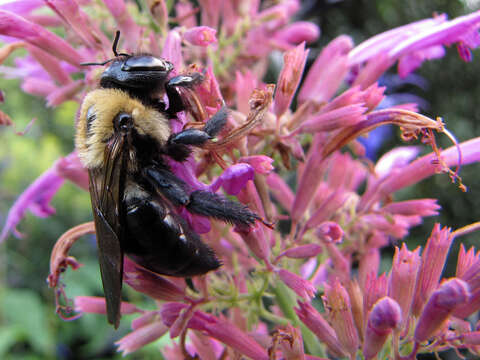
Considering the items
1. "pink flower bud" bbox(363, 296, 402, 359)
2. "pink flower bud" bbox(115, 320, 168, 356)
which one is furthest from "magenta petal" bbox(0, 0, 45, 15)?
"pink flower bud" bbox(363, 296, 402, 359)

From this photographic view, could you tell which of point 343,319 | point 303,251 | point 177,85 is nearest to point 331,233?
point 303,251

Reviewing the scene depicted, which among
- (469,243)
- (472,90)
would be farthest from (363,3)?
(469,243)

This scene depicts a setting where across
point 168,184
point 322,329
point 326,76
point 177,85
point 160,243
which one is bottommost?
point 322,329

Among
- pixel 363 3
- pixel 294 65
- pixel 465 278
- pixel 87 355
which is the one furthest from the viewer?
pixel 363 3

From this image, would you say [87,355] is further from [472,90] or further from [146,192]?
[472,90]

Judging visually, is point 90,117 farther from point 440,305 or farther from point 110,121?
point 440,305

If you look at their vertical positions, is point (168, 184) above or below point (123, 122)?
below

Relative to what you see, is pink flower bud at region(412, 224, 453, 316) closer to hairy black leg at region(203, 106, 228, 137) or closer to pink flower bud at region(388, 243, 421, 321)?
pink flower bud at region(388, 243, 421, 321)
